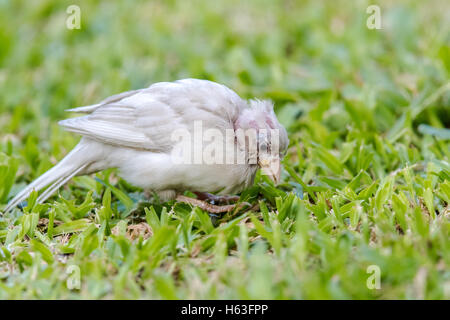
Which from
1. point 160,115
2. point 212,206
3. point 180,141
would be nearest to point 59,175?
point 160,115

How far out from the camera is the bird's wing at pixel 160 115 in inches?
155

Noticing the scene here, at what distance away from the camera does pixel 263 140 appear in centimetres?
390

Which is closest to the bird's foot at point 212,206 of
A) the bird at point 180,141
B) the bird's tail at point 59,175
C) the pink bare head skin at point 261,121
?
the bird at point 180,141

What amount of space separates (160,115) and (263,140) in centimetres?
74

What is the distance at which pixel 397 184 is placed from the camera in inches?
166

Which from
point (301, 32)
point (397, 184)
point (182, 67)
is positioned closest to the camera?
point (397, 184)

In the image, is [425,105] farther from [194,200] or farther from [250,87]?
[194,200]

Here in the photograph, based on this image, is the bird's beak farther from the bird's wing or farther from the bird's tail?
the bird's tail

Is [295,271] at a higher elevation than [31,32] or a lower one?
lower

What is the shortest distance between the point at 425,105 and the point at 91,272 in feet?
10.8

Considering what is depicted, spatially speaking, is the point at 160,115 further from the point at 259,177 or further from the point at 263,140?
the point at 259,177

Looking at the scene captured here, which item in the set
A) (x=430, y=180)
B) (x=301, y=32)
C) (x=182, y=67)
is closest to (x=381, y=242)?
(x=430, y=180)

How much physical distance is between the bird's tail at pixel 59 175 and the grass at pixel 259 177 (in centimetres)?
14

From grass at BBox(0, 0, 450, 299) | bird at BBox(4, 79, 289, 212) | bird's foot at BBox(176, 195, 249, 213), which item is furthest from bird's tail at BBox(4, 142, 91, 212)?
bird's foot at BBox(176, 195, 249, 213)
